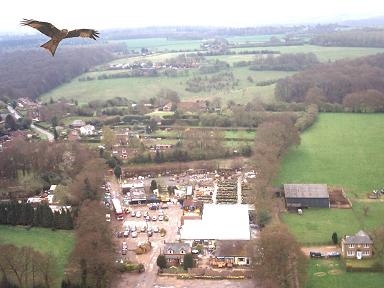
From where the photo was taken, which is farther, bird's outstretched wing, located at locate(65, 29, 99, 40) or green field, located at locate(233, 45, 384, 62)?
green field, located at locate(233, 45, 384, 62)

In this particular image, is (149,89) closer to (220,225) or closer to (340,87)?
(340,87)

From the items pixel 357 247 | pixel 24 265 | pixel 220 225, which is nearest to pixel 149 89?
pixel 220 225

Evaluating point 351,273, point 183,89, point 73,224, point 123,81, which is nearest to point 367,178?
point 351,273

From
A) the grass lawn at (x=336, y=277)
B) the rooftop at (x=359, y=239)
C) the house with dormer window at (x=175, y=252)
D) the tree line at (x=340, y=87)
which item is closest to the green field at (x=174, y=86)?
the tree line at (x=340, y=87)

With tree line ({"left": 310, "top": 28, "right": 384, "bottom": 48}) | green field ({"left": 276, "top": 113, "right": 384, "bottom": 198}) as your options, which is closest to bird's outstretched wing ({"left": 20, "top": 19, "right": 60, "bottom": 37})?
green field ({"left": 276, "top": 113, "right": 384, "bottom": 198})

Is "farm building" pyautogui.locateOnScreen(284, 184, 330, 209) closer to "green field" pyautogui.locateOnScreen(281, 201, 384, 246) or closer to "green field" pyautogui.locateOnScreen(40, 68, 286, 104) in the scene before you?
"green field" pyautogui.locateOnScreen(281, 201, 384, 246)
